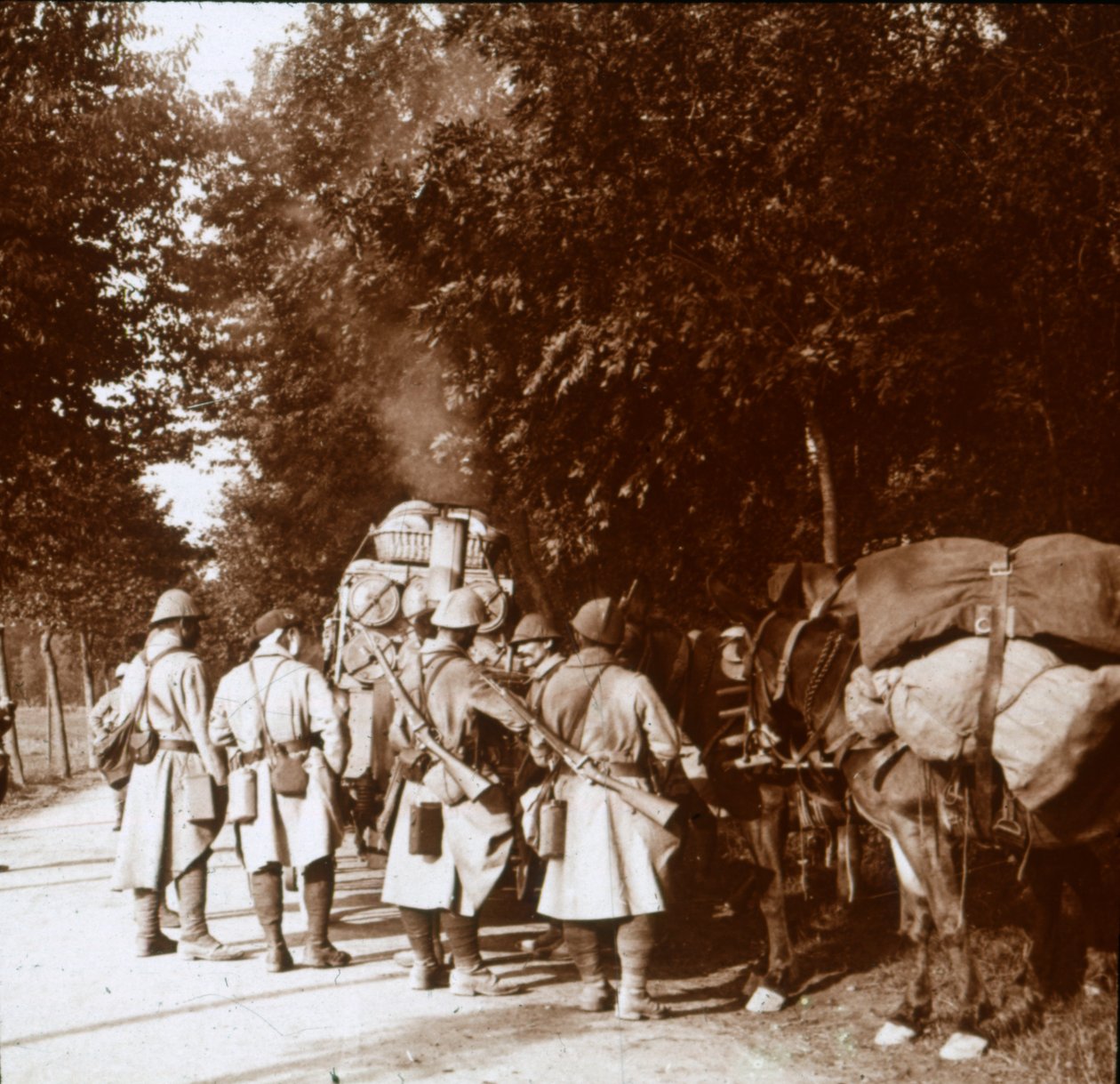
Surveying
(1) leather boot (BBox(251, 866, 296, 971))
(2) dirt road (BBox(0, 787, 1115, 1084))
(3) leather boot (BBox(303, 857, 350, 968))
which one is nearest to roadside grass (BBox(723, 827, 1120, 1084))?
(2) dirt road (BBox(0, 787, 1115, 1084))

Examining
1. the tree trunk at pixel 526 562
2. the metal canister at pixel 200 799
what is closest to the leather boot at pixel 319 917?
the metal canister at pixel 200 799

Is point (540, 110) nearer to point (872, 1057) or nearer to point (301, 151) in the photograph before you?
point (301, 151)

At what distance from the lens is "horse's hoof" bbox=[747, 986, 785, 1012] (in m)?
7.11

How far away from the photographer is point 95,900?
37.1ft

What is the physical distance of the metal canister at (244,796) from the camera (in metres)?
8.73

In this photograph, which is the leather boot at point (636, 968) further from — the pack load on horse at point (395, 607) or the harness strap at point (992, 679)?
the pack load on horse at point (395, 607)

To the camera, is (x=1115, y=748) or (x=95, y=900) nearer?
(x=1115, y=748)

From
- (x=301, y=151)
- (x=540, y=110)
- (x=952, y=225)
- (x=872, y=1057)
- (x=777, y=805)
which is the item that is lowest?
(x=872, y=1057)

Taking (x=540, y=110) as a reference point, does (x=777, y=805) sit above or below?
below

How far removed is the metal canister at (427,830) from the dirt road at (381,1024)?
33.2 inches

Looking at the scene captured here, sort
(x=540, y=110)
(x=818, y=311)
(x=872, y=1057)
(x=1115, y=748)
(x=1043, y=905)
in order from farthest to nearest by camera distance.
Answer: (x=818, y=311), (x=540, y=110), (x=1043, y=905), (x=872, y=1057), (x=1115, y=748)

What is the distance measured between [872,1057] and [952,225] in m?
4.93

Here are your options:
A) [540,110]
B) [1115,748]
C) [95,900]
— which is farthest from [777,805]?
[95,900]

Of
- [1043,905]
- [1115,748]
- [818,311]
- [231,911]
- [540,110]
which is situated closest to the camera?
[1115,748]
